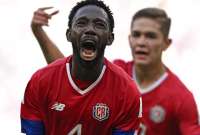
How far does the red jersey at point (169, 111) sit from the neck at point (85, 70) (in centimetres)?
193

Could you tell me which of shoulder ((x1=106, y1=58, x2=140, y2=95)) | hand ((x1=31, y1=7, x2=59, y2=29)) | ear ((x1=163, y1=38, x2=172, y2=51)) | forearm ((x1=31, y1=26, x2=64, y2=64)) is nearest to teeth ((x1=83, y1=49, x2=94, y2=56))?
shoulder ((x1=106, y1=58, x2=140, y2=95))

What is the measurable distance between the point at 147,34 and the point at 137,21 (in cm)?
23

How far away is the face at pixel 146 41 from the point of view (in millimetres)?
8844

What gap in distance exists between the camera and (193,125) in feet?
27.7

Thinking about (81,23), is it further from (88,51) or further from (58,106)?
(58,106)

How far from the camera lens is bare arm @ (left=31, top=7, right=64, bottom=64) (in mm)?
7498

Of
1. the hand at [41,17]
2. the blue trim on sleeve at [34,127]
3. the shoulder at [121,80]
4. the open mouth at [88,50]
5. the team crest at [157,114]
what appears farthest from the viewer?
the team crest at [157,114]

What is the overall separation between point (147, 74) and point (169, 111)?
23.8 inches

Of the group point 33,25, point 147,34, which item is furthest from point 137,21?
point 33,25

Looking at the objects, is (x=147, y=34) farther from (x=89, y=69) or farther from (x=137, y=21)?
(x=89, y=69)

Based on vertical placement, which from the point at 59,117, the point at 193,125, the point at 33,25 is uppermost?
the point at 33,25

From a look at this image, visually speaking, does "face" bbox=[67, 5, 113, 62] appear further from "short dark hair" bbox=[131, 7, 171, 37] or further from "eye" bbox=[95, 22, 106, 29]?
"short dark hair" bbox=[131, 7, 171, 37]

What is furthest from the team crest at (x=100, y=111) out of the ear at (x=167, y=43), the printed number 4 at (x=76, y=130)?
the ear at (x=167, y=43)

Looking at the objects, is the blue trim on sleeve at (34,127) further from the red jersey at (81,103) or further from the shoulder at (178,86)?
the shoulder at (178,86)
